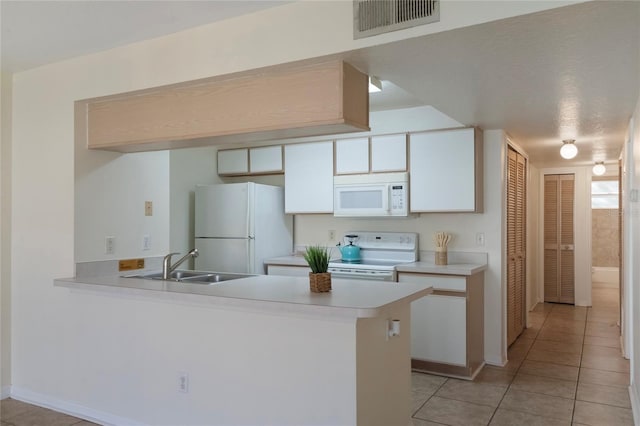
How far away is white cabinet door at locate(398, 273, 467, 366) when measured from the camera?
3.95 metres

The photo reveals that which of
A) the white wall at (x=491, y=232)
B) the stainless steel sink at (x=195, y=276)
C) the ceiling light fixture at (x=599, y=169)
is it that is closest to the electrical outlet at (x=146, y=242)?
the stainless steel sink at (x=195, y=276)

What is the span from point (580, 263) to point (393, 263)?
423cm

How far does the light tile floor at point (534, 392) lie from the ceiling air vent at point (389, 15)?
2.43m

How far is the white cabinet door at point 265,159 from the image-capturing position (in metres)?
5.22

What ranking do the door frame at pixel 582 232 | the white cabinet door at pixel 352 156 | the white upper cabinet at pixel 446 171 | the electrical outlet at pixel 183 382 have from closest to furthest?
the electrical outlet at pixel 183 382
the white upper cabinet at pixel 446 171
the white cabinet door at pixel 352 156
the door frame at pixel 582 232

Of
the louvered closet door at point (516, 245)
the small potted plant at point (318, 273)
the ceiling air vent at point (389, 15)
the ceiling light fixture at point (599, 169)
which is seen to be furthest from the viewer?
the ceiling light fixture at point (599, 169)

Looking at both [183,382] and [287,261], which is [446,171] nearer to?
[287,261]

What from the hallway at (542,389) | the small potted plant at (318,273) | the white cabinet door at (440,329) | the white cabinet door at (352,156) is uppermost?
the white cabinet door at (352,156)

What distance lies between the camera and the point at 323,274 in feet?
8.32

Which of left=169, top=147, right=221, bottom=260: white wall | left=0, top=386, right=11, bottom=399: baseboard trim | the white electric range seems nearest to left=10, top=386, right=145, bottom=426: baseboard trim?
left=0, top=386, right=11, bottom=399: baseboard trim

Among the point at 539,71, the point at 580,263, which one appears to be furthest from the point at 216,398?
the point at 580,263

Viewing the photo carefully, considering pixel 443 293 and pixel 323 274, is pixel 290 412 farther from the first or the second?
pixel 443 293

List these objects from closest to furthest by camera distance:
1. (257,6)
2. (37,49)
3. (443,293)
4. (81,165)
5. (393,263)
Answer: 1. (257,6)
2. (37,49)
3. (81,165)
4. (443,293)
5. (393,263)

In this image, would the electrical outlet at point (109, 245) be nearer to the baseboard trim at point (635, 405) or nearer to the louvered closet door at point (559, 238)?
the baseboard trim at point (635, 405)
